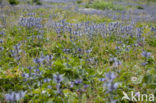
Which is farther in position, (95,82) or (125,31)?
(125,31)

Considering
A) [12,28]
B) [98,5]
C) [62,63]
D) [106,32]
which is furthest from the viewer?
[98,5]

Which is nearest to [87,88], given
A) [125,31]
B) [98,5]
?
[125,31]

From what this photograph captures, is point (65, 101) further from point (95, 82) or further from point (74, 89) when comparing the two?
point (95, 82)

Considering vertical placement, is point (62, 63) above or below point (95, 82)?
above

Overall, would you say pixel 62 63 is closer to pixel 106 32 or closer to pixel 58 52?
pixel 58 52

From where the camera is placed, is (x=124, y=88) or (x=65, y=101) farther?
(x=124, y=88)

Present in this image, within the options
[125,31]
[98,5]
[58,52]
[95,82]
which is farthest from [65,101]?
[98,5]

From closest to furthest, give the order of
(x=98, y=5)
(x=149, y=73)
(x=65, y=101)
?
(x=65, y=101) → (x=149, y=73) → (x=98, y=5)

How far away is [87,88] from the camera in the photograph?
91.5 inches

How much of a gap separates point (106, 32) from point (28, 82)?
3106mm

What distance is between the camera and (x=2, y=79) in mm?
2539

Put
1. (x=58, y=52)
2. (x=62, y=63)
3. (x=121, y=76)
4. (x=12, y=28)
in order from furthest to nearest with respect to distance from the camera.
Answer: (x=12, y=28) < (x=58, y=52) < (x=62, y=63) < (x=121, y=76)

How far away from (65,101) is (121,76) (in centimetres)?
94

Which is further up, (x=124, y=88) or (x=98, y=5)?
(x=98, y=5)
